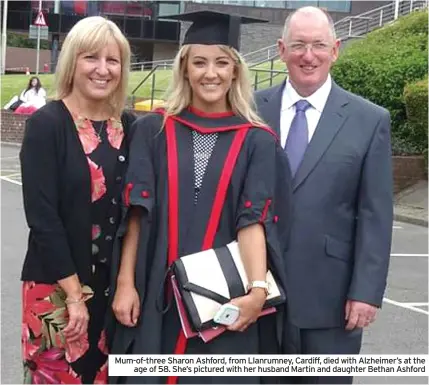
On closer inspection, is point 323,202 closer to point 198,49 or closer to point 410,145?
point 198,49

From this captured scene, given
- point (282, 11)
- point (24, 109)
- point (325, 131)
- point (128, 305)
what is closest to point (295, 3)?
point (282, 11)

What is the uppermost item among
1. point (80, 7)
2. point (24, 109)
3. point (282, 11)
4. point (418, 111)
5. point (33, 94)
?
point (282, 11)

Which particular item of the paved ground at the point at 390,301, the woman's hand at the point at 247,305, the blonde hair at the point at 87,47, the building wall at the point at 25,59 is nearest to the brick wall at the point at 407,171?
the paved ground at the point at 390,301

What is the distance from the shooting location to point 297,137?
3408 millimetres

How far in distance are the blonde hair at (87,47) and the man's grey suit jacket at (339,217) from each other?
0.64 meters

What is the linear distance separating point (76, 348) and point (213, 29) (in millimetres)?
1407

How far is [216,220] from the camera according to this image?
2969 millimetres

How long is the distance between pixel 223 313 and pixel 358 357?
92 centimetres

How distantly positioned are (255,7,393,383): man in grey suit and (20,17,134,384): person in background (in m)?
0.72

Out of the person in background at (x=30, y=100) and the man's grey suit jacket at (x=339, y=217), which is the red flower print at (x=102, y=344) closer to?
the man's grey suit jacket at (x=339, y=217)

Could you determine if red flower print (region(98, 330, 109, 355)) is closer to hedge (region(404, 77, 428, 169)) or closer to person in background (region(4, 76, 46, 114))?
hedge (region(404, 77, 428, 169))

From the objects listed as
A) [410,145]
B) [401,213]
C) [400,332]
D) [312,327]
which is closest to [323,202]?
[312,327]

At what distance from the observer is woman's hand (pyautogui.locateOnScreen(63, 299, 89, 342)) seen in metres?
3.17

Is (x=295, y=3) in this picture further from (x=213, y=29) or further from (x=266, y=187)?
(x=266, y=187)
